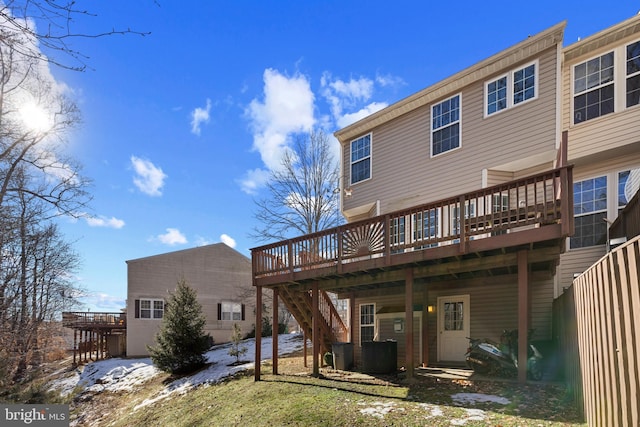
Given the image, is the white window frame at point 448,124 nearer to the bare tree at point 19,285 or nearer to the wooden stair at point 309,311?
the wooden stair at point 309,311

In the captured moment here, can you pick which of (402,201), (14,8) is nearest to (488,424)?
(14,8)

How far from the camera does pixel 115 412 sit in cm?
1281

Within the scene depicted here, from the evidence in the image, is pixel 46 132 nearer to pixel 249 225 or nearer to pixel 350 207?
pixel 350 207

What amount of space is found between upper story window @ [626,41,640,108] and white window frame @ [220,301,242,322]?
901 inches

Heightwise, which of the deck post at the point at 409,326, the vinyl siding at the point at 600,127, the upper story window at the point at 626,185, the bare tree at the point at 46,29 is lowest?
the deck post at the point at 409,326

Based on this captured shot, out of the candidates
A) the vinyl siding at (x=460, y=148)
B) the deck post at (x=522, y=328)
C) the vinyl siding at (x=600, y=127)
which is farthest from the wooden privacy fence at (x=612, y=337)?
the vinyl siding at (x=460, y=148)

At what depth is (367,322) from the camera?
12836mm

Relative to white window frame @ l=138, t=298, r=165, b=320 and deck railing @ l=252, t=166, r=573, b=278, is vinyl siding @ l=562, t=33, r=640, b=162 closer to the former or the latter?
deck railing @ l=252, t=166, r=573, b=278

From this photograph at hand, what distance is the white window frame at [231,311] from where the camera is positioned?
82.9 ft

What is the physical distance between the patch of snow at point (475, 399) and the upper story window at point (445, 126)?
6.44m

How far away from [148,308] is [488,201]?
Result: 20.8m

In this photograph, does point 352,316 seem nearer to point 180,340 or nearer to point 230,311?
point 180,340

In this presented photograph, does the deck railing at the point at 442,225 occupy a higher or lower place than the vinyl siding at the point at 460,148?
lower

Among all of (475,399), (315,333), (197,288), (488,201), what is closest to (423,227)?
(488,201)
